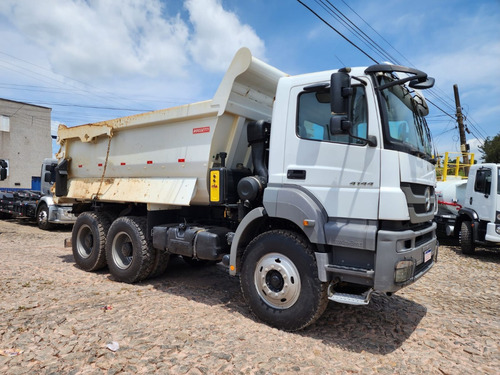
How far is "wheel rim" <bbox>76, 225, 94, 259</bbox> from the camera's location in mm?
6797

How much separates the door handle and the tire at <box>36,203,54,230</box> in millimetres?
11835

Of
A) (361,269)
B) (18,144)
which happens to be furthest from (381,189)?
(18,144)

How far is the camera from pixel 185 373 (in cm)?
303

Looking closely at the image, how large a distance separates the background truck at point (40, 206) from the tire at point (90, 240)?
5.08 metres

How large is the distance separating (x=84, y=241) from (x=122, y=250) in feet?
4.74

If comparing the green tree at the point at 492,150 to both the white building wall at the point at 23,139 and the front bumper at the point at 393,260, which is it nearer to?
the front bumper at the point at 393,260

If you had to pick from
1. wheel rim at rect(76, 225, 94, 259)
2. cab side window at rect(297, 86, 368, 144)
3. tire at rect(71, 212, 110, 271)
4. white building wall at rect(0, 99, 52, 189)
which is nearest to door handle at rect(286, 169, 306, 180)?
cab side window at rect(297, 86, 368, 144)

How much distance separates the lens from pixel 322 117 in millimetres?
3914

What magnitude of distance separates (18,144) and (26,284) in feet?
94.5

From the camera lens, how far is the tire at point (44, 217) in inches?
513

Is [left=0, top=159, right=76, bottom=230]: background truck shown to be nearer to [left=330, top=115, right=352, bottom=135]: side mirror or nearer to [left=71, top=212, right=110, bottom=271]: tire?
[left=71, top=212, right=110, bottom=271]: tire

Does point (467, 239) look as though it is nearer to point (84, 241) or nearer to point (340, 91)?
point (340, 91)

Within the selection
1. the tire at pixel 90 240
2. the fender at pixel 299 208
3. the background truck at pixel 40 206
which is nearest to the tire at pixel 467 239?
the fender at pixel 299 208

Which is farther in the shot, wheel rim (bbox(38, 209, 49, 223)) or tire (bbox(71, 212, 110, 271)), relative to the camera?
wheel rim (bbox(38, 209, 49, 223))
